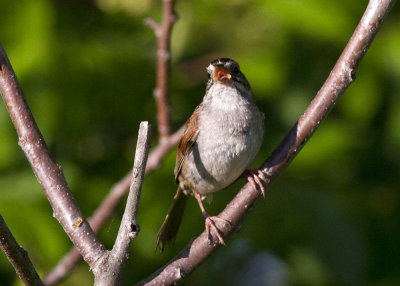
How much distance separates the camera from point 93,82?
4477 millimetres

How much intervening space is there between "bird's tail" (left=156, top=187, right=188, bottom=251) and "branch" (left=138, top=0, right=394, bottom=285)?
51.7 inches

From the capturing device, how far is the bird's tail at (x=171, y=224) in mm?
4387

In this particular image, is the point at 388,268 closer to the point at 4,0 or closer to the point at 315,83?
the point at 315,83

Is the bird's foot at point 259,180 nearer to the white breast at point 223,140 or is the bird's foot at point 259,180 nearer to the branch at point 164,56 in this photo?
the white breast at point 223,140

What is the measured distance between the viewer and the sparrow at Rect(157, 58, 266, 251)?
4.07 metres

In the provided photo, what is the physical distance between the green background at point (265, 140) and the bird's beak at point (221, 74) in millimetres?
240

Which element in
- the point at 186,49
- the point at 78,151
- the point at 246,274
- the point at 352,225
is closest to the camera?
the point at 352,225

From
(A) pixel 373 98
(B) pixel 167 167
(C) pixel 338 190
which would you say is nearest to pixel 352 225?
(C) pixel 338 190

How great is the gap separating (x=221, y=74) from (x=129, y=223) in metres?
1.89

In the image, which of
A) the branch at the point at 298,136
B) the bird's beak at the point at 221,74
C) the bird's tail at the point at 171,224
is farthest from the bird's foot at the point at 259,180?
the bird's tail at the point at 171,224

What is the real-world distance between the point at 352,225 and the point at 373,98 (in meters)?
0.83

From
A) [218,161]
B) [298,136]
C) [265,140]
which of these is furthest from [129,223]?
[265,140]

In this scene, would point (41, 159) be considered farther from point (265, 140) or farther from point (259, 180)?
point (265, 140)

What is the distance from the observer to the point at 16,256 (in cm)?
245
